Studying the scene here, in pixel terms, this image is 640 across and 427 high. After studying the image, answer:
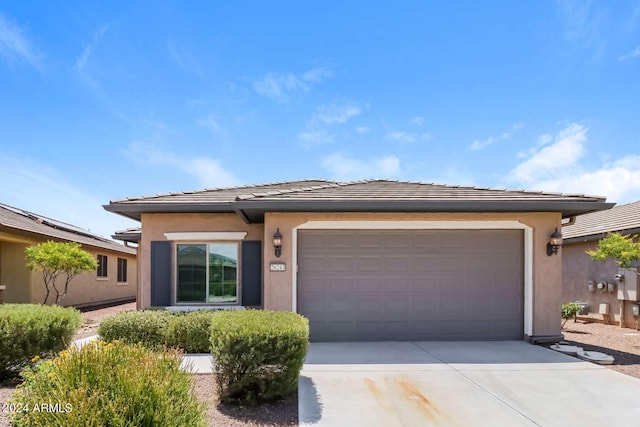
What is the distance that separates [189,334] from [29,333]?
8.23 feet

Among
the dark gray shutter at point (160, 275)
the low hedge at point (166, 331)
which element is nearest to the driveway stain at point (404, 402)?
the low hedge at point (166, 331)

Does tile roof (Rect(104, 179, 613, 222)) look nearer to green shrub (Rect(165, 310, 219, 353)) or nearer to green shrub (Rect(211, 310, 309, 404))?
green shrub (Rect(165, 310, 219, 353))

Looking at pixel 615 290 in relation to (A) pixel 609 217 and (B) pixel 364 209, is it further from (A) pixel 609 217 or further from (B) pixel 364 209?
(B) pixel 364 209

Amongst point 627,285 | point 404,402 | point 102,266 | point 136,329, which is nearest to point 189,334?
point 136,329

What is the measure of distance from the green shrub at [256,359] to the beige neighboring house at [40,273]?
38.3 ft

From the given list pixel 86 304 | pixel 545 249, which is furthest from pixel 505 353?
pixel 86 304

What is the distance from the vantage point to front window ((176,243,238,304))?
9.54 meters

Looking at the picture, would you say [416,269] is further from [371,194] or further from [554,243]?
[554,243]

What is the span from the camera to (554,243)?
843 cm

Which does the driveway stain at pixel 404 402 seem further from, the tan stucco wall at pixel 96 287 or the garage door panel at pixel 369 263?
the tan stucco wall at pixel 96 287

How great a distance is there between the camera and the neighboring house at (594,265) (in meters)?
11.8

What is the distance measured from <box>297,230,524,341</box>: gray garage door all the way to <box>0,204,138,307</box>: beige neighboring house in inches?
428

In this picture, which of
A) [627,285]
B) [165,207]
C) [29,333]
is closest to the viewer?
[29,333]

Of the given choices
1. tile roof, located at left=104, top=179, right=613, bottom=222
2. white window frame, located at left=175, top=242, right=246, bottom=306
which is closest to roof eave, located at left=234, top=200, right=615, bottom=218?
tile roof, located at left=104, top=179, right=613, bottom=222
